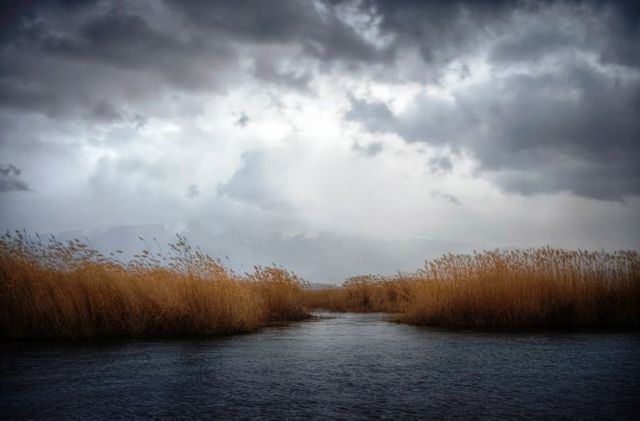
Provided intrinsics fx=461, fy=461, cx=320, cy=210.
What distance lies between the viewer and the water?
3.56 m

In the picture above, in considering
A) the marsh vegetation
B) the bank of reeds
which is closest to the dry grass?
the marsh vegetation

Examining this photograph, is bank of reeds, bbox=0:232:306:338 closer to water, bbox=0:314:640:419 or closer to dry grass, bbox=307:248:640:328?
water, bbox=0:314:640:419

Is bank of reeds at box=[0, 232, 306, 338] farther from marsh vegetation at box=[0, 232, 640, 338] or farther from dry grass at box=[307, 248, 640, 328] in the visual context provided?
dry grass at box=[307, 248, 640, 328]

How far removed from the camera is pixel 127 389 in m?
4.30

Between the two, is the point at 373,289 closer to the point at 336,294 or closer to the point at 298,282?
the point at 336,294

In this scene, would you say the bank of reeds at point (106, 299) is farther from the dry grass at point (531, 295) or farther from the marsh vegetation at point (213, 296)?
the dry grass at point (531, 295)

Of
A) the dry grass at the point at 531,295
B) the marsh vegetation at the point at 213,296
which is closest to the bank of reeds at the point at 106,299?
the marsh vegetation at the point at 213,296

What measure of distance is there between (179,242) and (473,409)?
324 inches

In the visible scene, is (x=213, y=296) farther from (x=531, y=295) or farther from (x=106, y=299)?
(x=531, y=295)

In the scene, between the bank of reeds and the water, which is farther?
the bank of reeds

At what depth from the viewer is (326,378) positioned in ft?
15.4

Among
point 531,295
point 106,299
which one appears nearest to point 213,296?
point 106,299

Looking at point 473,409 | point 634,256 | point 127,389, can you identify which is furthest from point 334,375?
point 634,256

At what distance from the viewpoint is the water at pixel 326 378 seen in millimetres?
3561
